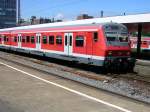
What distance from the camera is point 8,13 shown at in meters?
168

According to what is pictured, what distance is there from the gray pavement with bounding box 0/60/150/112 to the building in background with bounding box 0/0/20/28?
473 ft

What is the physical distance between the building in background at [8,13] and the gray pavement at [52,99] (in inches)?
5676

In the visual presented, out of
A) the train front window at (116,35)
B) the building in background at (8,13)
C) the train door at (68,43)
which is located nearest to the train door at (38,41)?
the train door at (68,43)

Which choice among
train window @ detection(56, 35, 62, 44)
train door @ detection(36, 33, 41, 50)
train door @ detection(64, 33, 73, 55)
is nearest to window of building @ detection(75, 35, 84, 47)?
train door @ detection(64, 33, 73, 55)

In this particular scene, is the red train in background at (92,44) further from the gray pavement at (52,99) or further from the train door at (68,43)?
the gray pavement at (52,99)

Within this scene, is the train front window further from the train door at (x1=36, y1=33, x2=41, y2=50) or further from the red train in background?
the train door at (x1=36, y1=33, x2=41, y2=50)

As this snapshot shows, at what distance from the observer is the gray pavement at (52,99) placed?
10672mm

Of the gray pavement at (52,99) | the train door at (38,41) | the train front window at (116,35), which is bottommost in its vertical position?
the gray pavement at (52,99)

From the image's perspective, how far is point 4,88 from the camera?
14.3 metres

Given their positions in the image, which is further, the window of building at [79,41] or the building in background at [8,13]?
the building in background at [8,13]

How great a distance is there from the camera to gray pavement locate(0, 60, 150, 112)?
420 inches

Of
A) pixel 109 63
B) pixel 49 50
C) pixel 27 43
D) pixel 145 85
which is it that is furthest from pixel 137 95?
pixel 27 43

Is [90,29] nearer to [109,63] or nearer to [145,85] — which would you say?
[109,63]

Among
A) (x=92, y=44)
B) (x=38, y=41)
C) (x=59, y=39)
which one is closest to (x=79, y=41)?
(x=92, y=44)
